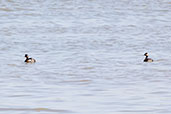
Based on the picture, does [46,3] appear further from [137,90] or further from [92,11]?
[137,90]

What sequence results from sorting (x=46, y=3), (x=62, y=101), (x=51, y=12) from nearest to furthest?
1. (x=62, y=101)
2. (x=51, y=12)
3. (x=46, y=3)

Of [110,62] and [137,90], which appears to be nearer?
[137,90]

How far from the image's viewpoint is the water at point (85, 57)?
11180 mm

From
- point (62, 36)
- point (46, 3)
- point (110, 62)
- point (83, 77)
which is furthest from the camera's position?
point (46, 3)

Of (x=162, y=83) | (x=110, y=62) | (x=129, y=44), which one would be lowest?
(x=162, y=83)

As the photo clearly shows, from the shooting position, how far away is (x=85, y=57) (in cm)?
1800

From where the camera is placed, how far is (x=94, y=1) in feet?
114

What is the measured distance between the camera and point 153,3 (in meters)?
34.7

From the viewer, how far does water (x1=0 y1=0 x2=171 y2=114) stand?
11180 millimetres

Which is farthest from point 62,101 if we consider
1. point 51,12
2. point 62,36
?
point 51,12

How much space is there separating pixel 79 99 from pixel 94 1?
23626 millimetres

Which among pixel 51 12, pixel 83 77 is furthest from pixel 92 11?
pixel 83 77

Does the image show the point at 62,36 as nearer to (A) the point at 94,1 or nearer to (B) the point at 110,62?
(B) the point at 110,62

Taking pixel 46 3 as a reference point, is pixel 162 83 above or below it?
below
